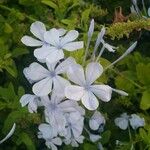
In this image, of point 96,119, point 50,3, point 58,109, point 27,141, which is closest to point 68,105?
point 58,109

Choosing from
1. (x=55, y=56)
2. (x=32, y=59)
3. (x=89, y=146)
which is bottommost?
(x=89, y=146)

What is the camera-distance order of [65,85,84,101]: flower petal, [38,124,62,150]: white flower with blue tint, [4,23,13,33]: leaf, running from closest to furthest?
1. [65,85,84,101]: flower petal
2. [38,124,62,150]: white flower with blue tint
3. [4,23,13,33]: leaf

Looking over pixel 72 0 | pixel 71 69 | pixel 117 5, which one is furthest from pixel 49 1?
pixel 71 69

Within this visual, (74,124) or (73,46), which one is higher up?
(73,46)

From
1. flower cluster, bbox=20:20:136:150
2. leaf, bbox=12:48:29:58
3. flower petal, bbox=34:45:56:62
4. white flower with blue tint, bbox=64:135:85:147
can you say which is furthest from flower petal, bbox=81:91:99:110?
leaf, bbox=12:48:29:58

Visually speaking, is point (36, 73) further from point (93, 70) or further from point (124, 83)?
point (124, 83)

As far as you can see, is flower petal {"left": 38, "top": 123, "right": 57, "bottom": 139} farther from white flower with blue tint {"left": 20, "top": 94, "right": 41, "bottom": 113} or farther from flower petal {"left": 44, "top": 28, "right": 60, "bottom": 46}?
flower petal {"left": 44, "top": 28, "right": 60, "bottom": 46}

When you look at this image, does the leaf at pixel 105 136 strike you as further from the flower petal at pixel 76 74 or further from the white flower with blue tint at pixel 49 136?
the flower petal at pixel 76 74
